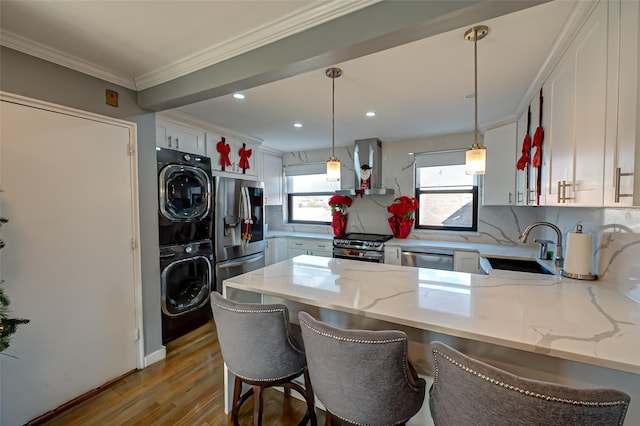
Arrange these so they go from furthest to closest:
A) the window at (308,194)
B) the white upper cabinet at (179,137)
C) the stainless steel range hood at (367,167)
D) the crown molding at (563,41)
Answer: the window at (308,194) < the stainless steel range hood at (367,167) < the white upper cabinet at (179,137) < the crown molding at (563,41)

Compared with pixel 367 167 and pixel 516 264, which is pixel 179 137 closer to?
pixel 367 167

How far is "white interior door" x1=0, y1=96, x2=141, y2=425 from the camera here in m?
1.58

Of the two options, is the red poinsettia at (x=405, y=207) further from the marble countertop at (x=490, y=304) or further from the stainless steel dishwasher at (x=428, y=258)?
the marble countertop at (x=490, y=304)

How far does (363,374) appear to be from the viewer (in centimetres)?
102

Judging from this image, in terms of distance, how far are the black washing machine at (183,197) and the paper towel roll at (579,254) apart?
10.2ft

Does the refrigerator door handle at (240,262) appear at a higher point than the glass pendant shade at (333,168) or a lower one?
lower

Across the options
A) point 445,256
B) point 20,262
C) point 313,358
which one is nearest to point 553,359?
point 313,358

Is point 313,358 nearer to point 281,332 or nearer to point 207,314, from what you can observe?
point 281,332

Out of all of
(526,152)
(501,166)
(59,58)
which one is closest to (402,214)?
(501,166)

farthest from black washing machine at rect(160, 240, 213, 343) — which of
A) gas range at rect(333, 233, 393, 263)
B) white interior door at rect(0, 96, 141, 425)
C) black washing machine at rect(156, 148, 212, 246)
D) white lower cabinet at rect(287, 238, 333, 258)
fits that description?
gas range at rect(333, 233, 393, 263)

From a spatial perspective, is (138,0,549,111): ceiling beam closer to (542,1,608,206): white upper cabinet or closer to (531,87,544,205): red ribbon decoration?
(542,1,608,206): white upper cabinet

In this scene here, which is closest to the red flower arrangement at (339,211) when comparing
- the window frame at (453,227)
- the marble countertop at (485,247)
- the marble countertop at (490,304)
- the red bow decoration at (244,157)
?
the marble countertop at (485,247)

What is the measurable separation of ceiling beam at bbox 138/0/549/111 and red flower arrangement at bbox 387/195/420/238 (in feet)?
8.90

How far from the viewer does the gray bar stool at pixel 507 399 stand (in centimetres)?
69
